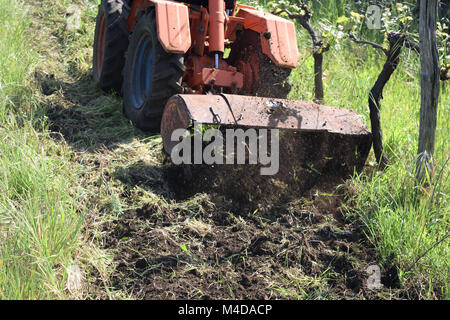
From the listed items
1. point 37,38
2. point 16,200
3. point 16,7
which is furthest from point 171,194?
point 16,7

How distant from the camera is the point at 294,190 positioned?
3625 millimetres

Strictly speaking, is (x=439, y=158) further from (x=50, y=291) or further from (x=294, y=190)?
(x=50, y=291)

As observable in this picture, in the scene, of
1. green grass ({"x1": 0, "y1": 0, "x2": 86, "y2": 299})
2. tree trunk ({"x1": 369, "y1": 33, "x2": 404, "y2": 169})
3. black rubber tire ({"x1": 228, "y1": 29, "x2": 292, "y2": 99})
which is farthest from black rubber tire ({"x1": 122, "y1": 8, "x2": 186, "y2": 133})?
tree trunk ({"x1": 369, "y1": 33, "x2": 404, "y2": 169})

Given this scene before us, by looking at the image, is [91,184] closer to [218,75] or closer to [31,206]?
[31,206]

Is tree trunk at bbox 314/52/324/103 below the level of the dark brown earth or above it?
above

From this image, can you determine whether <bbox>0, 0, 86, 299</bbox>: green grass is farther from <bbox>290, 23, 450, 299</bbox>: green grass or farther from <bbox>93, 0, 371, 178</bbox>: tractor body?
<bbox>290, 23, 450, 299</bbox>: green grass

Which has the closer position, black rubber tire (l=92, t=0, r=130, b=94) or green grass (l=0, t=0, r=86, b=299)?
green grass (l=0, t=0, r=86, b=299)

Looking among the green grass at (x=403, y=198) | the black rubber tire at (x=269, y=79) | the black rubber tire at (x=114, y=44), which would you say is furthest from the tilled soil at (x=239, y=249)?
the black rubber tire at (x=114, y=44)

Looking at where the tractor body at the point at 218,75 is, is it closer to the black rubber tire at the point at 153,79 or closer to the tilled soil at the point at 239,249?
the black rubber tire at the point at 153,79

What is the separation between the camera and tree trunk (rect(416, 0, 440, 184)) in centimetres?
325

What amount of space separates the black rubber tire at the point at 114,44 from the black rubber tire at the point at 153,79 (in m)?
0.41

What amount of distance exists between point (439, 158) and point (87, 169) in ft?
7.96

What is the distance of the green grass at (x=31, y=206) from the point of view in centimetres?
246

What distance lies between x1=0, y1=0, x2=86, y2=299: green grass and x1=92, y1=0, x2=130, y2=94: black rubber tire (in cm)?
68
